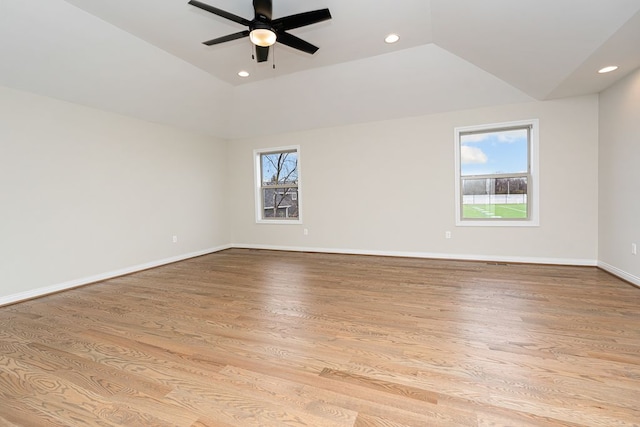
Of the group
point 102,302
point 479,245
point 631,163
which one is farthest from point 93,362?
point 631,163

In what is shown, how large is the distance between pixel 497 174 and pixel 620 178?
139cm

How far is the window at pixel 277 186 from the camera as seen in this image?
238 inches

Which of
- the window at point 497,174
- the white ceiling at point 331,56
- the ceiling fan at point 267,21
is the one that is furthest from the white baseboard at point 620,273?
the ceiling fan at point 267,21

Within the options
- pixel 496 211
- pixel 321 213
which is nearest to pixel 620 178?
pixel 496 211

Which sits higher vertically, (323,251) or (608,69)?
(608,69)

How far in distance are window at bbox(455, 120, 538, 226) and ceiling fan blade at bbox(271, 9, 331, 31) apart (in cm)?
320

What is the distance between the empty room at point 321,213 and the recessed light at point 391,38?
0.03 m

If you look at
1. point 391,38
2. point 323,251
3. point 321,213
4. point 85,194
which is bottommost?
point 323,251

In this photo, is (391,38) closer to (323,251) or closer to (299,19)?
(299,19)

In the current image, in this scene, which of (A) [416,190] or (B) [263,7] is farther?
(A) [416,190]

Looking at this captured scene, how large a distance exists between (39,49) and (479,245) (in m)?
6.17

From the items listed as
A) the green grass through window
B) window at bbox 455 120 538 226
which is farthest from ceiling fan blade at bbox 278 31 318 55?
the green grass through window

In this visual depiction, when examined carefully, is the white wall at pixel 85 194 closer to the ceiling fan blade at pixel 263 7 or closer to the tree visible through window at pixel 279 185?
the tree visible through window at pixel 279 185

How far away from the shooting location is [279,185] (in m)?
6.23
